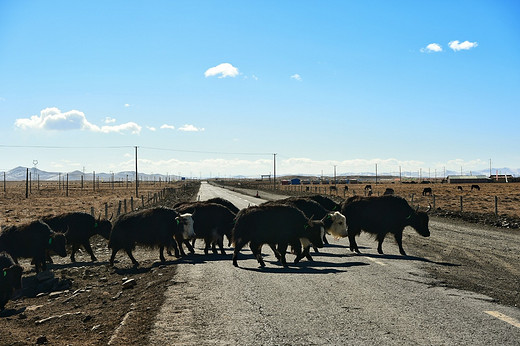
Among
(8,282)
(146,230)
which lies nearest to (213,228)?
(146,230)

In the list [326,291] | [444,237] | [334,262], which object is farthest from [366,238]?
[326,291]

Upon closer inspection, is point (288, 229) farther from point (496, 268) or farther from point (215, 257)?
point (496, 268)

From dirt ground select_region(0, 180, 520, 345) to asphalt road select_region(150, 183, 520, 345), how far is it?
491 millimetres

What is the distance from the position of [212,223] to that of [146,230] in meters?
2.30

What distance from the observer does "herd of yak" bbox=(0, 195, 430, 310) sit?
42.4ft

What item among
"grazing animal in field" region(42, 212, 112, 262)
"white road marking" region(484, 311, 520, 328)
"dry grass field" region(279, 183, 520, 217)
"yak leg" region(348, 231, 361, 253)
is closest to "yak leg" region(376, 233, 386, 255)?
"yak leg" region(348, 231, 361, 253)

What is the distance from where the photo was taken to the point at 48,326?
8.63m

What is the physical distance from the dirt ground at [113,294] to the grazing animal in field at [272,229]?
224 cm

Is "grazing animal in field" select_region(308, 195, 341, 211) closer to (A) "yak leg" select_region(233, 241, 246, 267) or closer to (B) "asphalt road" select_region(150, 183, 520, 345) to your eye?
(B) "asphalt road" select_region(150, 183, 520, 345)

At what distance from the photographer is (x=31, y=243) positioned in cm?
1432

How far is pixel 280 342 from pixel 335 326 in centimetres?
110

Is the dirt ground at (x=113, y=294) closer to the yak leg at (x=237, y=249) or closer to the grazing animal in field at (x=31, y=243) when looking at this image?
the grazing animal in field at (x=31, y=243)

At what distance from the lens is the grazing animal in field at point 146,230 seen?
47.0 ft

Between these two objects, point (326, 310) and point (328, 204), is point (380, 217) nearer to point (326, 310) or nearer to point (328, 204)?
point (328, 204)
